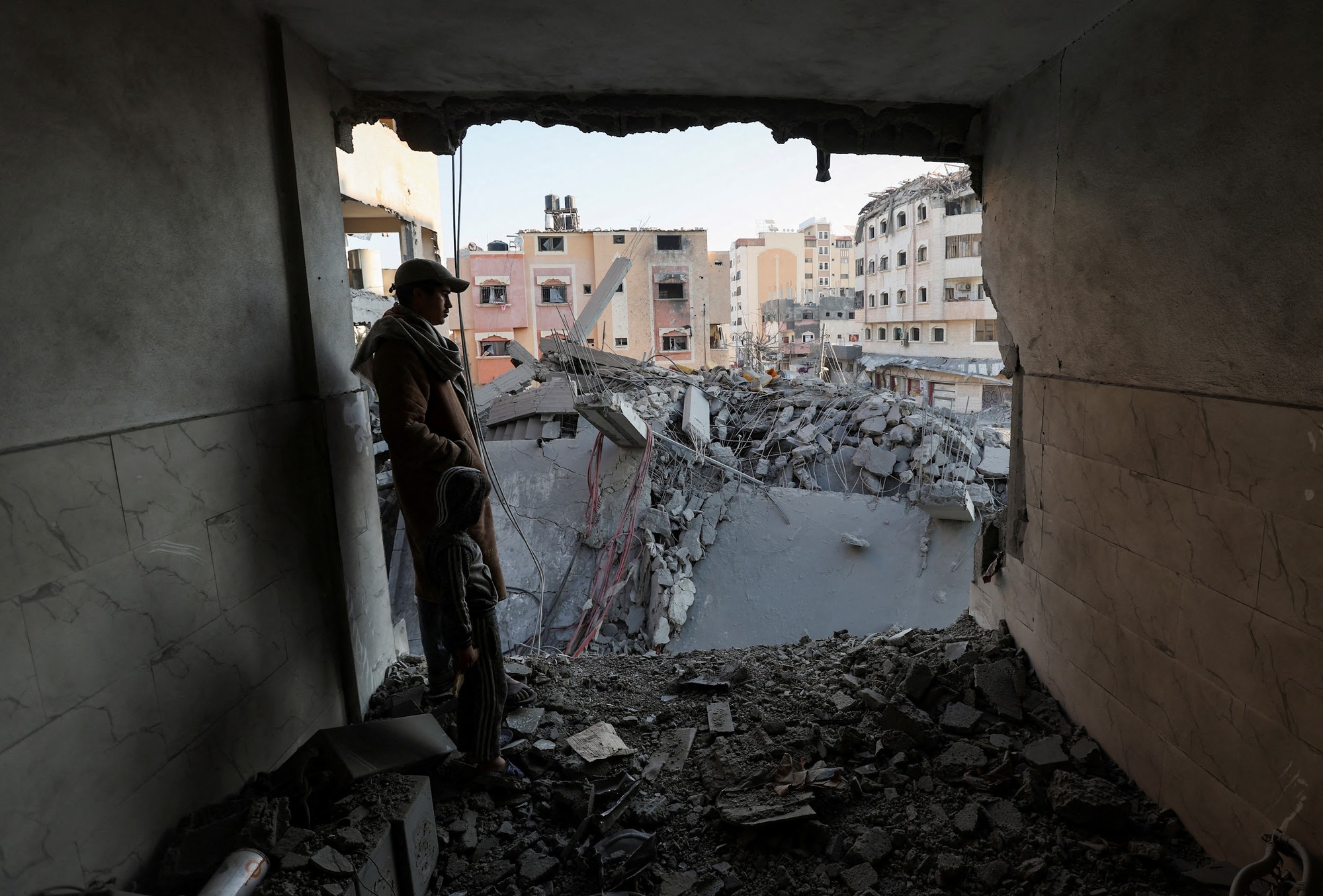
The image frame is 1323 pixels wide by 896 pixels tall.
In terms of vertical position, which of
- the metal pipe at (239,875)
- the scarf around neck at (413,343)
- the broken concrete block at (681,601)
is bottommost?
the broken concrete block at (681,601)

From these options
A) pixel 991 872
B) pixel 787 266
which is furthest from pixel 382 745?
pixel 787 266

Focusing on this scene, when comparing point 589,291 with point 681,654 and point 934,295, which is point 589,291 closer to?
point 934,295

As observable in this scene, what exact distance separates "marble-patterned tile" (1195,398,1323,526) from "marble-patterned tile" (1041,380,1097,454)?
28.1 inches

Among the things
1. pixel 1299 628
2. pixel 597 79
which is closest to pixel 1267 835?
pixel 1299 628

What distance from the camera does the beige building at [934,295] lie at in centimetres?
3083

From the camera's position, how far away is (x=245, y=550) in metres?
2.58

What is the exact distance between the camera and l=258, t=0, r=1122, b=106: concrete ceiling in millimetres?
2674

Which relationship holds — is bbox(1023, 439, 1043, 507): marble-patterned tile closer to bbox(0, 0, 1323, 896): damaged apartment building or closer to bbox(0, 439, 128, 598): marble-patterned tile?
bbox(0, 0, 1323, 896): damaged apartment building

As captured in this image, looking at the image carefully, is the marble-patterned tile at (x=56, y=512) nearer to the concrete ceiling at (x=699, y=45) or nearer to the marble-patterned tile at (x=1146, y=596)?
the concrete ceiling at (x=699, y=45)

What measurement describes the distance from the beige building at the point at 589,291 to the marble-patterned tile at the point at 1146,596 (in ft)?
84.5

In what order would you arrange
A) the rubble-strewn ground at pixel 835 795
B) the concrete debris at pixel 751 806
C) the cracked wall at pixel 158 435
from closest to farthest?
the cracked wall at pixel 158 435
the concrete debris at pixel 751 806
the rubble-strewn ground at pixel 835 795

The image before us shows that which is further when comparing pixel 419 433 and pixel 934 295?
pixel 934 295

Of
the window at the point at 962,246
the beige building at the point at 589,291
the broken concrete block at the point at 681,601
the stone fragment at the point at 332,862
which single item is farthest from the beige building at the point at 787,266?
the stone fragment at the point at 332,862

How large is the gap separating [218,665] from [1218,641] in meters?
3.33
